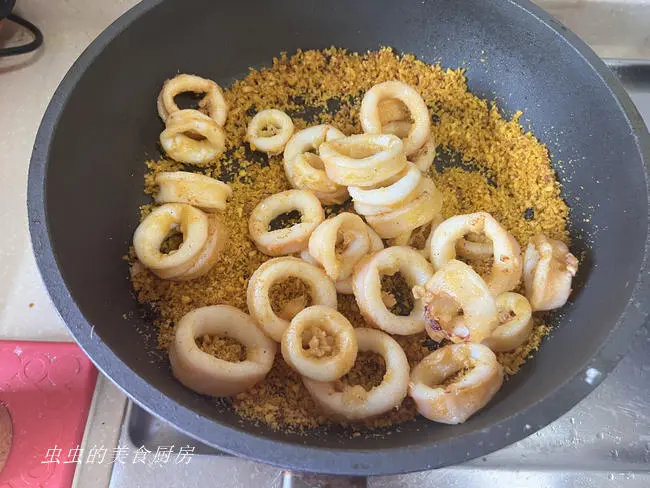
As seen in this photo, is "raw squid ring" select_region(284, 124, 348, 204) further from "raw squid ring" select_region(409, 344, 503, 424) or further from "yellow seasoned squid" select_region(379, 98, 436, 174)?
"raw squid ring" select_region(409, 344, 503, 424)

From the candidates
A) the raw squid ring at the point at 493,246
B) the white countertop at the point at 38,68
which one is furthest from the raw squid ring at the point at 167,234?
the raw squid ring at the point at 493,246

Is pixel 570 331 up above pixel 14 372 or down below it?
above

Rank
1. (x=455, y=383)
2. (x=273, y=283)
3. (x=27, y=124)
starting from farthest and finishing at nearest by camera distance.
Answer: (x=27, y=124), (x=273, y=283), (x=455, y=383)

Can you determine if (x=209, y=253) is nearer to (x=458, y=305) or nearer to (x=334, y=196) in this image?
(x=334, y=196)

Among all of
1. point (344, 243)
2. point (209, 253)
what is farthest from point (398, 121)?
point (209, 253)

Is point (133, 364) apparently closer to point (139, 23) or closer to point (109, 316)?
point (109, 316)

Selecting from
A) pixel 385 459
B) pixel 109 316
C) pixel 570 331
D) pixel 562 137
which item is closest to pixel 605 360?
pixel 570 331
